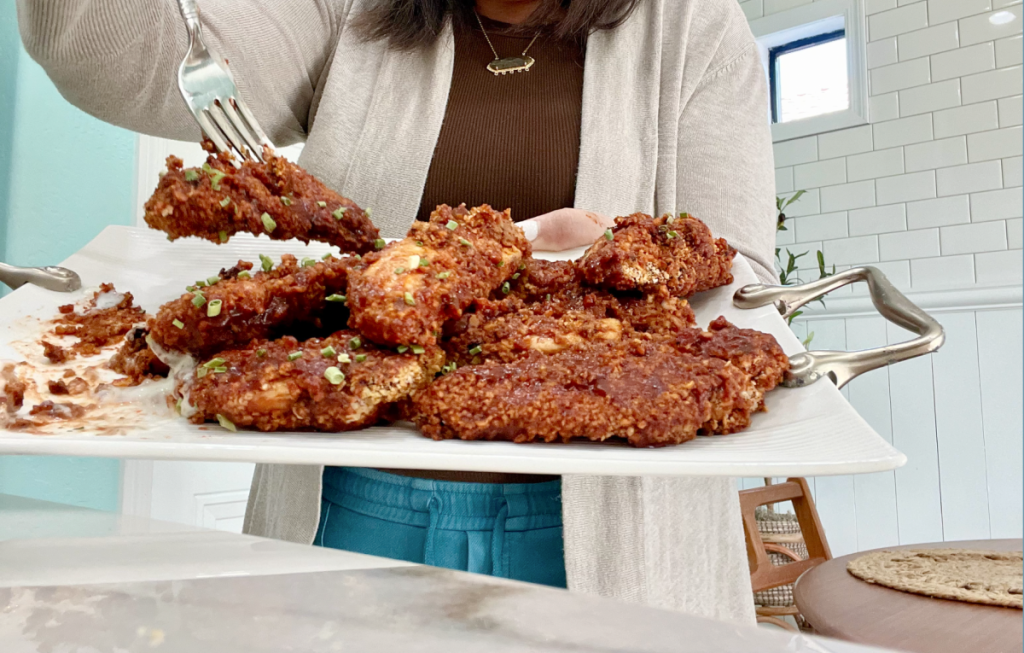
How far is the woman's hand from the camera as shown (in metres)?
1.06

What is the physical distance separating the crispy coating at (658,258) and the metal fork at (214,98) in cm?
49

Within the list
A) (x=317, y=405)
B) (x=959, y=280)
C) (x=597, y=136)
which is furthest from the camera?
(x=959, y=280)

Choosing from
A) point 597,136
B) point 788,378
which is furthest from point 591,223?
point 788,378

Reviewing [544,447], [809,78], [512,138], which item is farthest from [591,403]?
[809,78]

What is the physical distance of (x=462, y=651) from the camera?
28 centimetres

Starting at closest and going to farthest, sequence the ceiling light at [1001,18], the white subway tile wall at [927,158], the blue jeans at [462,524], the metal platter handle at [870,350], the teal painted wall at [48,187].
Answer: the metal platter handle at [870,350]
the blue jeans at [462,524]
the teal painted wall at [48,187]
the ceiling light at [1001,18]
the white subway tile wall at [927,158]

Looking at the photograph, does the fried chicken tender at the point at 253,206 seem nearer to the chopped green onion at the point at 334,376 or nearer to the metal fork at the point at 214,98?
the metal fork at the point at 214,98

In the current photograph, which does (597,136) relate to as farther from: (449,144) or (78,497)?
(78,497)

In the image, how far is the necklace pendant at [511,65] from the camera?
1.42m

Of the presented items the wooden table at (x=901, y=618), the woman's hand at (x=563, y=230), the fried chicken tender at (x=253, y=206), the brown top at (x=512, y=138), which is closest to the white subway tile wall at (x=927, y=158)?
the wooden table at (x=901, y=618)

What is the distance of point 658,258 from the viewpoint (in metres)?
0.94

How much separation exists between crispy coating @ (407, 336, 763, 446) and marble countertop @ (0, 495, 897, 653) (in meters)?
0.28

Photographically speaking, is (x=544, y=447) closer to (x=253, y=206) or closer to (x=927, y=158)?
(x=253, y=206)

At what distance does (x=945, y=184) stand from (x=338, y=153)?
3.67 meters
